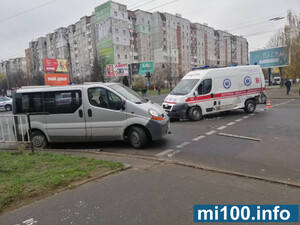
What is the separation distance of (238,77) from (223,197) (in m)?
10.2

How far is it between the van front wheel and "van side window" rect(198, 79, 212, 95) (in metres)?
5.80

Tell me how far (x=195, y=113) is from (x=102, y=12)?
6110cm

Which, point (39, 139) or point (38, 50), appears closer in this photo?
point (39, 139)

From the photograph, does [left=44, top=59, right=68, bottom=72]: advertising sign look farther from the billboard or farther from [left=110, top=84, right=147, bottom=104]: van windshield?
[left=110, top=84, right=147, bottom=104]: van windshield

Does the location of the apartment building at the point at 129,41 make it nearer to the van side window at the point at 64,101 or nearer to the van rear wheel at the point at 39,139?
the van rear wheel at the point at 39,139

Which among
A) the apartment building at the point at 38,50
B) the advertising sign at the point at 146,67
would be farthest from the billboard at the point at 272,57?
the apartment building at the point at 38,50

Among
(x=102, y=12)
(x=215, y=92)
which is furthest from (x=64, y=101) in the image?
(x=102, y=12)

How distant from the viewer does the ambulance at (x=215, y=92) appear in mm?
11312

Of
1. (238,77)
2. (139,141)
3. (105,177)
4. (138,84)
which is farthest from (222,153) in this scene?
(138,84)

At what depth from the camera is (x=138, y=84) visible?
55.0m

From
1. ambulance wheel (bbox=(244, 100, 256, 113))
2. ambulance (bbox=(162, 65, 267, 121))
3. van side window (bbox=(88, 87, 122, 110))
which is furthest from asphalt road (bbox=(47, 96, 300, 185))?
ambulance wheel (bbox=(244, 100, 256, 113))

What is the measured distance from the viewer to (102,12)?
63.3 metres

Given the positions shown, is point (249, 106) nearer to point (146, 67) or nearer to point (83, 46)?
point (146, 67)

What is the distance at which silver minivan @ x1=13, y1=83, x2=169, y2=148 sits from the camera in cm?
664
